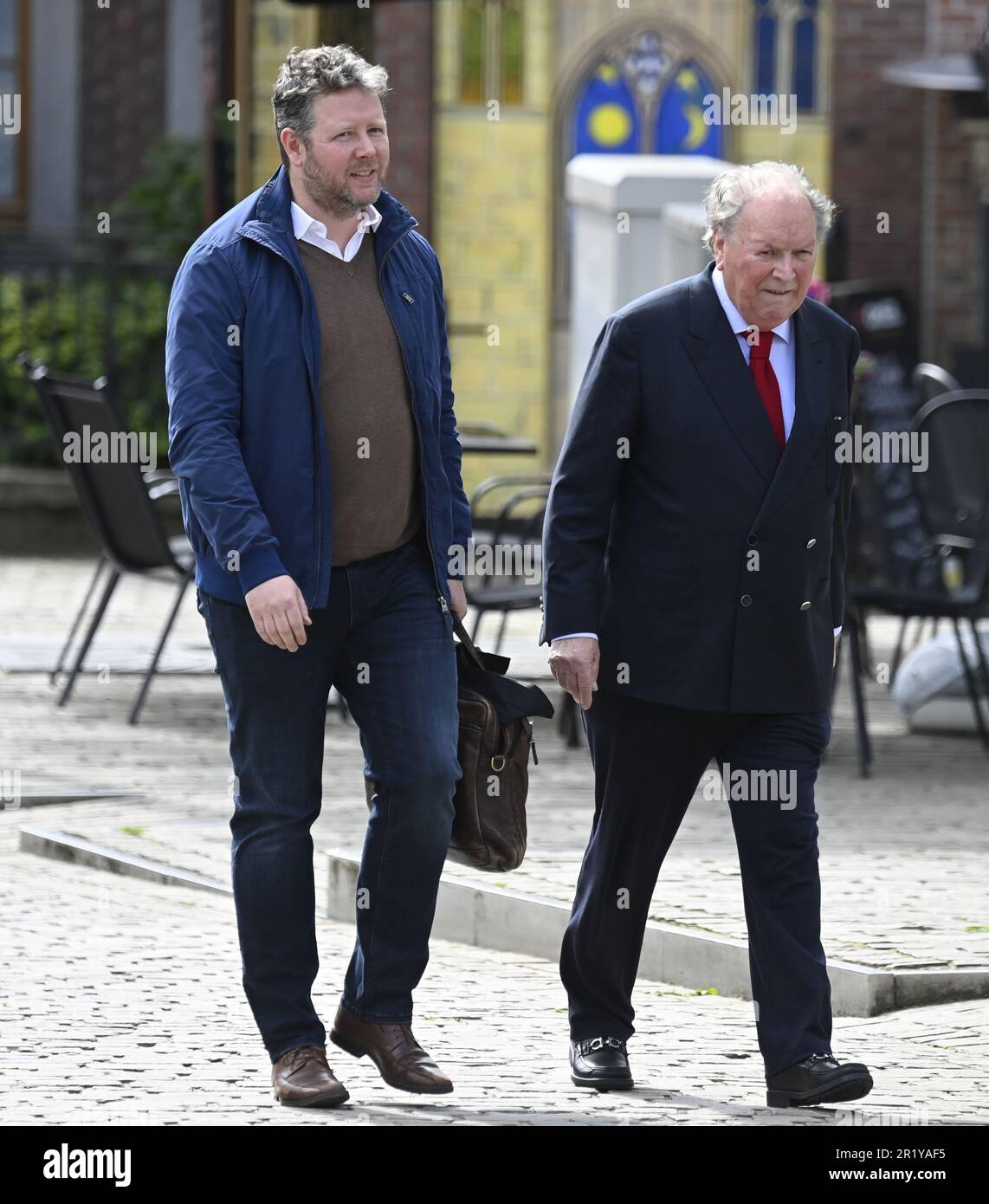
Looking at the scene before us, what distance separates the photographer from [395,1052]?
4.86 meters

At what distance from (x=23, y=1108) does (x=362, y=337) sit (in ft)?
5.10

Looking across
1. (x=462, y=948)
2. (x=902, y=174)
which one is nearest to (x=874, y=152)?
(x=902, y=174)

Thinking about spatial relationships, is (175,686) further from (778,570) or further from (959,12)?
(959,12)

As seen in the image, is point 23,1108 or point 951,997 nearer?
point 23,1108

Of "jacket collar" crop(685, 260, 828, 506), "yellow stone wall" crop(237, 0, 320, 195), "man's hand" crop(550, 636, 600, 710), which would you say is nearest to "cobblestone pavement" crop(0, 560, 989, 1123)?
"man's hand" crop(550, 636, 600, 710)

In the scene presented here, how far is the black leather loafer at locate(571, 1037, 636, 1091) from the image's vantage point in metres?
4.95

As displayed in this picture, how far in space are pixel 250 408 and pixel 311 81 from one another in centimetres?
61

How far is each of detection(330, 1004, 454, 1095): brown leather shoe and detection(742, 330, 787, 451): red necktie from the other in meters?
1.36

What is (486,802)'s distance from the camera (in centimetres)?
498

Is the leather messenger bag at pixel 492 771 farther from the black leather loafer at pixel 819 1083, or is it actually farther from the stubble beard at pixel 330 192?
the stubble beard at pixel 330 192

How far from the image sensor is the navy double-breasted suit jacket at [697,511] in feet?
15.8

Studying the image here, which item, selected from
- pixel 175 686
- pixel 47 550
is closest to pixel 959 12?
pixel 47 550

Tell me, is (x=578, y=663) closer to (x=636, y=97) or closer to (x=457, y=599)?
(x=457, y=599)
